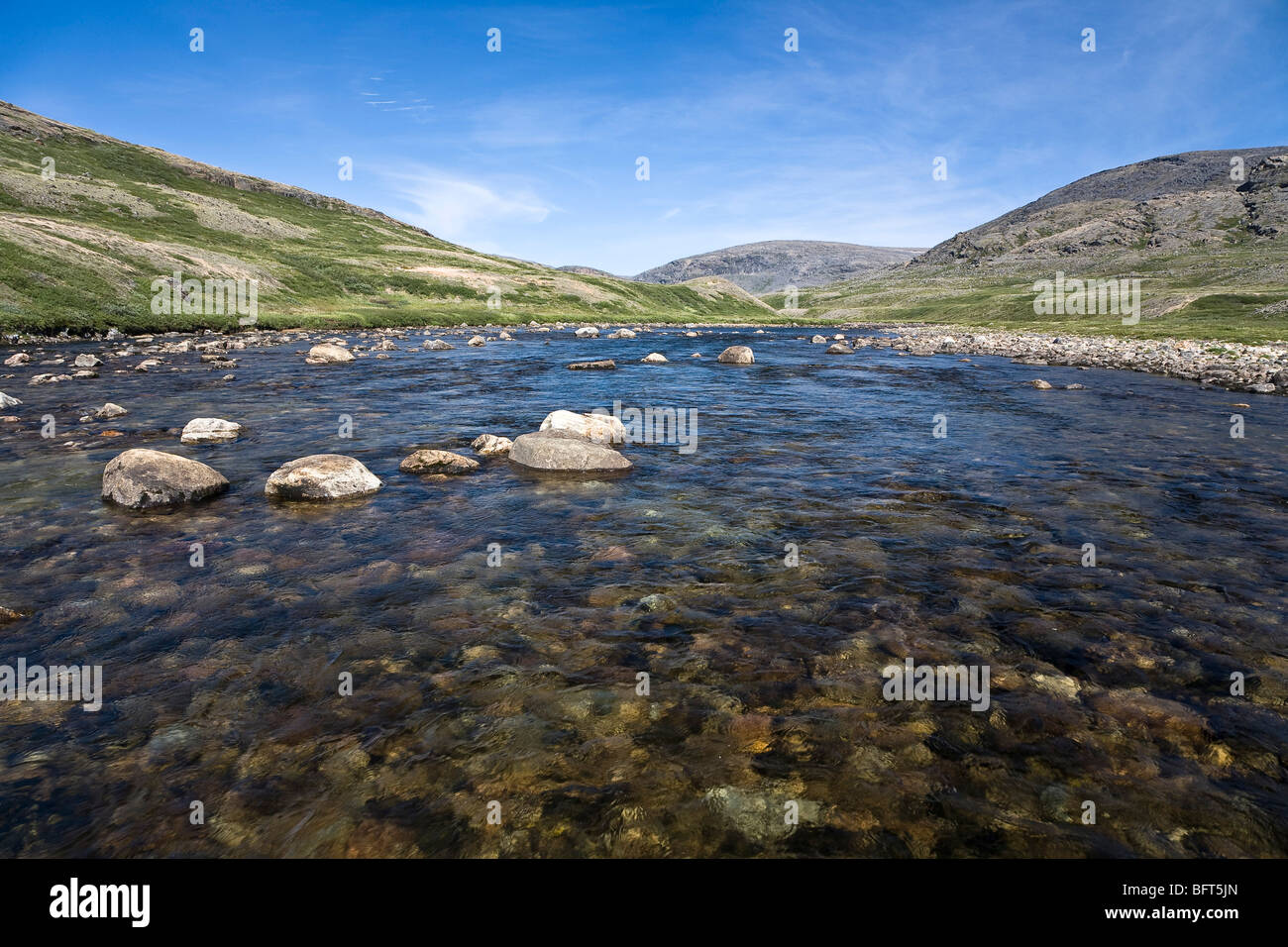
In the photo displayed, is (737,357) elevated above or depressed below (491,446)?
above

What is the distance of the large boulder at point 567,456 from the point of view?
12891mm

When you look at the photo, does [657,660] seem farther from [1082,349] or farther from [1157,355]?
[1082,349]

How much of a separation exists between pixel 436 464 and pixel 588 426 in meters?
4.13

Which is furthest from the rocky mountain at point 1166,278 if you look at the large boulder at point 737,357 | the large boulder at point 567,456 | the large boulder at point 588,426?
the large boulder at point 567,456

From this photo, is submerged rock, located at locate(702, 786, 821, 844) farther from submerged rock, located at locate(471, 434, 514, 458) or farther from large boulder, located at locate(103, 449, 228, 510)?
submerged rock, located at locate(471, 434, 514, 458)

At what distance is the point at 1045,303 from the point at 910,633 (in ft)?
383

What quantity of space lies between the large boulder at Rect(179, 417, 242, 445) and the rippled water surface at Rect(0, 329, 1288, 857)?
2114mm

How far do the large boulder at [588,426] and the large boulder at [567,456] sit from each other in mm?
1455

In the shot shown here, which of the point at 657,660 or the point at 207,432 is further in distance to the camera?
the point at 207,432

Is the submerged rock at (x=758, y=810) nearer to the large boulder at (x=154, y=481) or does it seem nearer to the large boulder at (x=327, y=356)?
the large boulder at (x=154, y=481)

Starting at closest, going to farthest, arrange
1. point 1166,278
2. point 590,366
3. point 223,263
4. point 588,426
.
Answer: point 588,426
point 590,366
point 223,263
point 1166,278

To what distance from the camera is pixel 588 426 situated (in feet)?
49.9

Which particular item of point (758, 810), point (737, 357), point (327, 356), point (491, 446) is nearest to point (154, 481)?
point (491, 446)

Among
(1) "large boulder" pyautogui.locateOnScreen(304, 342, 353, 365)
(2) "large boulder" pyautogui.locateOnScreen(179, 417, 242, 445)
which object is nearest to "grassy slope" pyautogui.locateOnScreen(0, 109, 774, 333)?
(1) "large boulder" pyautogui.locateOnScreen(304, 342, 353, 365)
